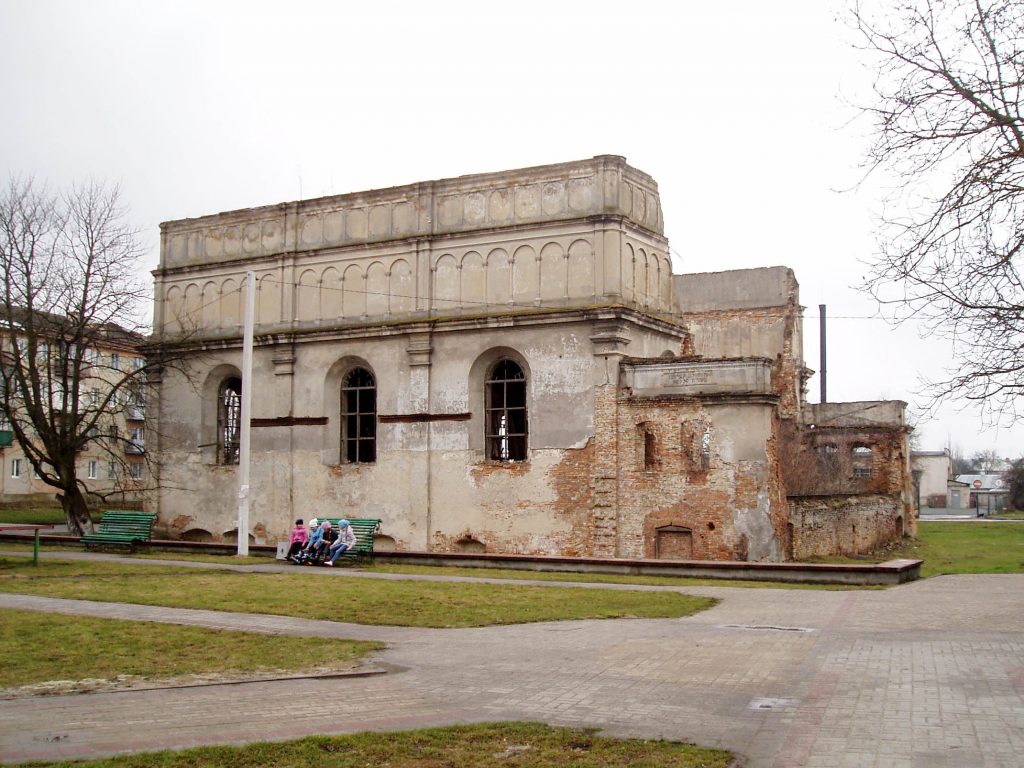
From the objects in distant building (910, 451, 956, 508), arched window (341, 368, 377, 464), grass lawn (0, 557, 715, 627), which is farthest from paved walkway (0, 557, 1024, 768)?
distant building (910, 451, 956, 508)

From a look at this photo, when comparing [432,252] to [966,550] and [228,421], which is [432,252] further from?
[966,550]

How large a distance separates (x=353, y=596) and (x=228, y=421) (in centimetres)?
1932

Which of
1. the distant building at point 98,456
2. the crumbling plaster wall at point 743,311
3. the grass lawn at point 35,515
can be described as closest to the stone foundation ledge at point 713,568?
the distant building at point 98,456

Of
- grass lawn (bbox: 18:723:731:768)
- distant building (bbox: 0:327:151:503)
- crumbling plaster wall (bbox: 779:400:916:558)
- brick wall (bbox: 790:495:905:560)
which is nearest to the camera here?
grass lawn (bbox: 18:723:731:768)

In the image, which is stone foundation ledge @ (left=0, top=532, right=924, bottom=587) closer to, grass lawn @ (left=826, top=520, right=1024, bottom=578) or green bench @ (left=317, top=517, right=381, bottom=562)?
green bench @ (left=317, top=517, right=381, bottom=562)

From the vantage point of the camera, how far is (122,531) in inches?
1076

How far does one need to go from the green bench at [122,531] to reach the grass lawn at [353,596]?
5.75 meters

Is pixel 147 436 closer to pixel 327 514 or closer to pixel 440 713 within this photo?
pixel 327 514

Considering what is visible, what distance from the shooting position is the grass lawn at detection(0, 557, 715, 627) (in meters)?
15.4

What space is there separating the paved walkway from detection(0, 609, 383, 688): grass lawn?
2.33ft

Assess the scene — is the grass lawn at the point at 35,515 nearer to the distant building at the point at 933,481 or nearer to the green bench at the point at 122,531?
the green bench at the point at 122,531

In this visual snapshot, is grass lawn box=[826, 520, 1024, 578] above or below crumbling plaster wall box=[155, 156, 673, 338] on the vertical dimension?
below

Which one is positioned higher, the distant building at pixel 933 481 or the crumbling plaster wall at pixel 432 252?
the crumbling plaster wall at pixel 432 252

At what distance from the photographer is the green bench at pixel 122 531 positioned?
27203mm
